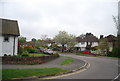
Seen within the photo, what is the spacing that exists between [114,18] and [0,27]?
28659 millimetres

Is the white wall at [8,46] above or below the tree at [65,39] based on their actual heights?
below

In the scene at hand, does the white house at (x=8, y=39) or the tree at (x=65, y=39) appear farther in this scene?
the tree at (x=65, y=39)

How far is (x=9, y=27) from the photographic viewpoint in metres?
23.5

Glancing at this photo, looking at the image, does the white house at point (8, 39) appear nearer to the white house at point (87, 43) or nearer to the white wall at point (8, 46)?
the white wall at point (8, 46)

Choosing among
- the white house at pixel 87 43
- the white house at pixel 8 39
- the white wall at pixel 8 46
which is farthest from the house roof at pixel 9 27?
the white house at pixel 87 43

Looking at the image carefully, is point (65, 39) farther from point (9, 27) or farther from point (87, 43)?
point (9, 27)

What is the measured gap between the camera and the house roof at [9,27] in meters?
22.2

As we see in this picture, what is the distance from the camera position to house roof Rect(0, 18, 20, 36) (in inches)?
874

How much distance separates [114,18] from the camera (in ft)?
125

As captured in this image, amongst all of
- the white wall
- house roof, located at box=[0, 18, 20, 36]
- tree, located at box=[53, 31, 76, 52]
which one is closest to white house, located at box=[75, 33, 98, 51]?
tree, located at box=[53, 31, 76, 52]

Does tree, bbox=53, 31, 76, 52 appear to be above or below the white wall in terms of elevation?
above

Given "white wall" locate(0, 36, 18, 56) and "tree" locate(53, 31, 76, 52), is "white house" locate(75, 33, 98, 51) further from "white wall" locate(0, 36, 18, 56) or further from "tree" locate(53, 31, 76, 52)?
"white wall" locate(0, 36, 18, 56)

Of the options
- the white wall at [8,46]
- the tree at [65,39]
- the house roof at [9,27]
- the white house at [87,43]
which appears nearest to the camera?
the white wall at [8,46]

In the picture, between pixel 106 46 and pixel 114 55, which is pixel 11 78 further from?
pixel 106 46
